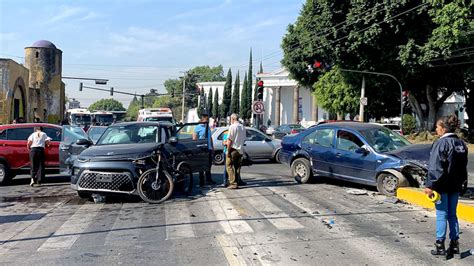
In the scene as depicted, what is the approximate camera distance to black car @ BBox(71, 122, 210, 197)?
9.19 meters

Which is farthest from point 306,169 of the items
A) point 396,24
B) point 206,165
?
point 396,24

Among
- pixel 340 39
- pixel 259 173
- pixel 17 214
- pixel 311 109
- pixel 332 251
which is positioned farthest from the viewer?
pixel 311 109

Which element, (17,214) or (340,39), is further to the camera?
(340,39)

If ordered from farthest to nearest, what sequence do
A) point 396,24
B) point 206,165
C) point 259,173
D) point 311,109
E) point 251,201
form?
point 311,109 → point 396,24 → point 259,173 → point 206,165 → point 251,201

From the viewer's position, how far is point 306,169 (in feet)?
38.8

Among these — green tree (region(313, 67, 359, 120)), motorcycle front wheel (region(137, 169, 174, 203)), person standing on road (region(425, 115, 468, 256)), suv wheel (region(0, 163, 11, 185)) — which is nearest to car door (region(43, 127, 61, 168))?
suv wheel (region(0, 163, 11, 185))

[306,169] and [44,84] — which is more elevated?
[44,84]

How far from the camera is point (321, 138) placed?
11.8 metres

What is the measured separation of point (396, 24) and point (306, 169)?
69.4ft

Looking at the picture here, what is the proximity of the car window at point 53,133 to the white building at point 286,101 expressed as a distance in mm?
56580

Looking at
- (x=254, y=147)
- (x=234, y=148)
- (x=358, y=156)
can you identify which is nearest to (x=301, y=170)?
(x=358, y=156)

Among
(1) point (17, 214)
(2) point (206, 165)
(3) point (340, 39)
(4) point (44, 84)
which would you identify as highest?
(3) point (340, 39)

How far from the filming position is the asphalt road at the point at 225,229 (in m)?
5.66

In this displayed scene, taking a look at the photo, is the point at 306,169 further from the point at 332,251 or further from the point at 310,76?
the point at 310,76
